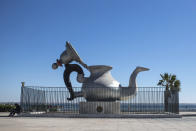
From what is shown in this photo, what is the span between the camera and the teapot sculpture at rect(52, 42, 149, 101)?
21062 mm

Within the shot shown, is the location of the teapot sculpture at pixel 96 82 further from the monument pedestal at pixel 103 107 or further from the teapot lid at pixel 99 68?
the monument pedestal at pixel 103 107

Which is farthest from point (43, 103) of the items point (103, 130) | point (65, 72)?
point (103, 130)

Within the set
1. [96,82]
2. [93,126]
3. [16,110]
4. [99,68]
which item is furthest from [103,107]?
[93,126]

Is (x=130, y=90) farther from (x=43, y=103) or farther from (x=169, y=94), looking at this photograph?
(x=43, y=103)

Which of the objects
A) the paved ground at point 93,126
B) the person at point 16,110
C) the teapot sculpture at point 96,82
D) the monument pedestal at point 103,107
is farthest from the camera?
the teapot sculpture at point 96,82

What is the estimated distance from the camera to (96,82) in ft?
70.2

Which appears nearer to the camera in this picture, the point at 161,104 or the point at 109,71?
the point at 161,104

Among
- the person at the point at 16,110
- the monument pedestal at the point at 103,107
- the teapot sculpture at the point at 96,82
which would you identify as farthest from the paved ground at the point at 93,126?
the person at the point at 16,110

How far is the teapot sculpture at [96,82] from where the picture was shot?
69.1 feet

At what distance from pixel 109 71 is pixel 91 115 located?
419 centimetres

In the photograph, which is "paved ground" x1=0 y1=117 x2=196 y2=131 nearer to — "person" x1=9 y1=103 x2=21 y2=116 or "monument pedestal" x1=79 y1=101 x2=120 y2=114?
"monument pedestal" x1=79 y1=101 x2=120 y2=114

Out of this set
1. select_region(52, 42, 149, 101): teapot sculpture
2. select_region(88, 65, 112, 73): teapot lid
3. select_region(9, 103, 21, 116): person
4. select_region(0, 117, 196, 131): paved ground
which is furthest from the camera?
select_region(88, 65, 112, 73): teapot lid

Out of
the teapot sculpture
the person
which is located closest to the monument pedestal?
the teapot sculpture

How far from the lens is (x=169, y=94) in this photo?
69.5 ft
